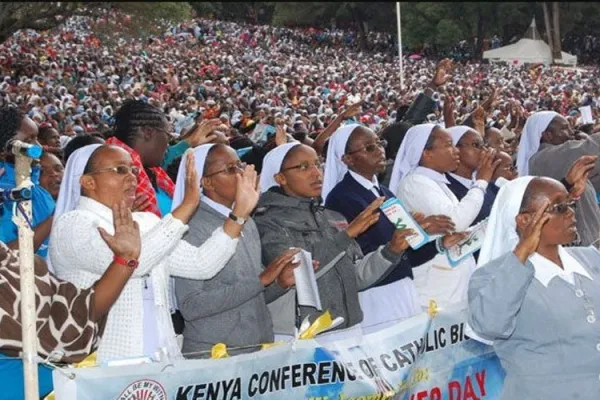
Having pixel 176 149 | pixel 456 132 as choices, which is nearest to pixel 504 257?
pixel 456 132

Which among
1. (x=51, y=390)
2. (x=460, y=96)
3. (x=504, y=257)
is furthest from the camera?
(x=460, y=96)

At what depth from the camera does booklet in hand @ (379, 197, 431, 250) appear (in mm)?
4598

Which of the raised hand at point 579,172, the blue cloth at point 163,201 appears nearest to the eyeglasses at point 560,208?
the raised hand at point 579,172

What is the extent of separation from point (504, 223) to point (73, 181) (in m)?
1.43

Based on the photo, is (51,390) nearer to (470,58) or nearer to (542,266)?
(542,266)

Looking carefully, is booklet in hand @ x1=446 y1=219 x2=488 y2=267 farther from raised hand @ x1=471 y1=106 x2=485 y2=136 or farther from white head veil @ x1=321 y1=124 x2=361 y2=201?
raised hand @ x1=471 y1=106 x2=485 y2=136

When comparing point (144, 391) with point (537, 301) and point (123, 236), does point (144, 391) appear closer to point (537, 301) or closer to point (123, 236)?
point (123, 236)

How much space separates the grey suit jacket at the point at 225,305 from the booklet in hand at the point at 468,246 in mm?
1060

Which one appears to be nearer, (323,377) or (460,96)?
(323,377)

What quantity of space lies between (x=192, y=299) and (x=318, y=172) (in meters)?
1.03

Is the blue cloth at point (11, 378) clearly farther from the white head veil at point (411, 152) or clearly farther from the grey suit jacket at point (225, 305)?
the white head veil at point (411, 152)

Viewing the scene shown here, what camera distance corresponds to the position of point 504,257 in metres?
3.21

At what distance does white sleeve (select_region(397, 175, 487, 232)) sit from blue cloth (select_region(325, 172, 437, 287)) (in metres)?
0.17

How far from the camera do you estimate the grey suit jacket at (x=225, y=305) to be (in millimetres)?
4008
